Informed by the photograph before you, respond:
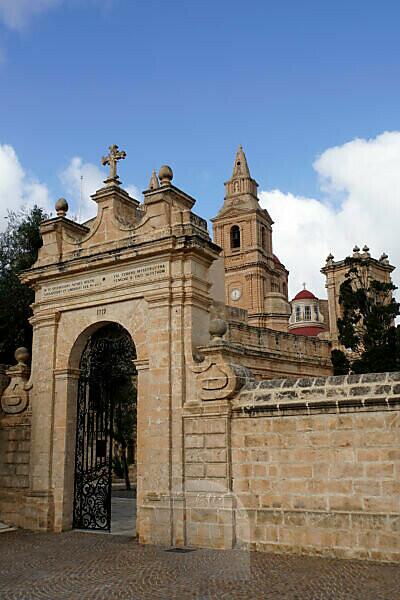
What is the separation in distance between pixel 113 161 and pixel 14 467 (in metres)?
6.71

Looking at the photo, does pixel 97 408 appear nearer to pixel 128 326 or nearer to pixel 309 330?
pixel 128 326

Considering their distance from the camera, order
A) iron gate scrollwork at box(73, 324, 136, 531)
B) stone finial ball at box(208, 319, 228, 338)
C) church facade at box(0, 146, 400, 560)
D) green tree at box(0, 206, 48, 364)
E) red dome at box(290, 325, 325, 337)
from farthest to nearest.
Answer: red dome at box(290, 325, 325, 337) → green tree at box(0, 206, 48, 364) → iron gate scrollwork at box(73, 324, 136, 531) → stone finial ball at box(208, 319, 228, 338) → church facade at box(0, 146, 400, 560)

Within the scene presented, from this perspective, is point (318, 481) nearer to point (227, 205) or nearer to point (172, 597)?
point (172, 597)

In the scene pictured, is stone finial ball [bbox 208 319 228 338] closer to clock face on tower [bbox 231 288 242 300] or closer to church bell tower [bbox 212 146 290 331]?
church bell tower [bbox 212 146 290 331]

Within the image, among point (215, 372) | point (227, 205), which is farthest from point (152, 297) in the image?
point (227, 205)

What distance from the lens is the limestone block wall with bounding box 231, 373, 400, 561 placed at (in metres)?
9.00

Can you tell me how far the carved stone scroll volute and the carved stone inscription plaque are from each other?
1.61 m

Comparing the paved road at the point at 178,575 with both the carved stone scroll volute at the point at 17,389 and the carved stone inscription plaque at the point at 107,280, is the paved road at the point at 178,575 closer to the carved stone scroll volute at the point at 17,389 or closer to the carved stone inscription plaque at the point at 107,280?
the carved stone scroll volute at the point at 17,389

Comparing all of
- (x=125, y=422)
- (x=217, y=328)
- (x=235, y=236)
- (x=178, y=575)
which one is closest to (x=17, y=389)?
(x=217, y=328)

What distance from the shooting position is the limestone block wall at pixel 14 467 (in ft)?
41.7

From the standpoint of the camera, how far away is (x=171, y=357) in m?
11.2

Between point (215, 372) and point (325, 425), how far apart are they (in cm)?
212

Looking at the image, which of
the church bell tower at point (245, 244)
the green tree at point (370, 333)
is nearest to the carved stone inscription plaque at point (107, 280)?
the green tree at point (370, 333)

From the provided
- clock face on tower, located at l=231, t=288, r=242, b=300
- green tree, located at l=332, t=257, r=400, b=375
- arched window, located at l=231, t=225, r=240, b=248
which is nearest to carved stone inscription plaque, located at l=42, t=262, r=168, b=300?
green tree, located at l=332, t=257, r=400, b=375
